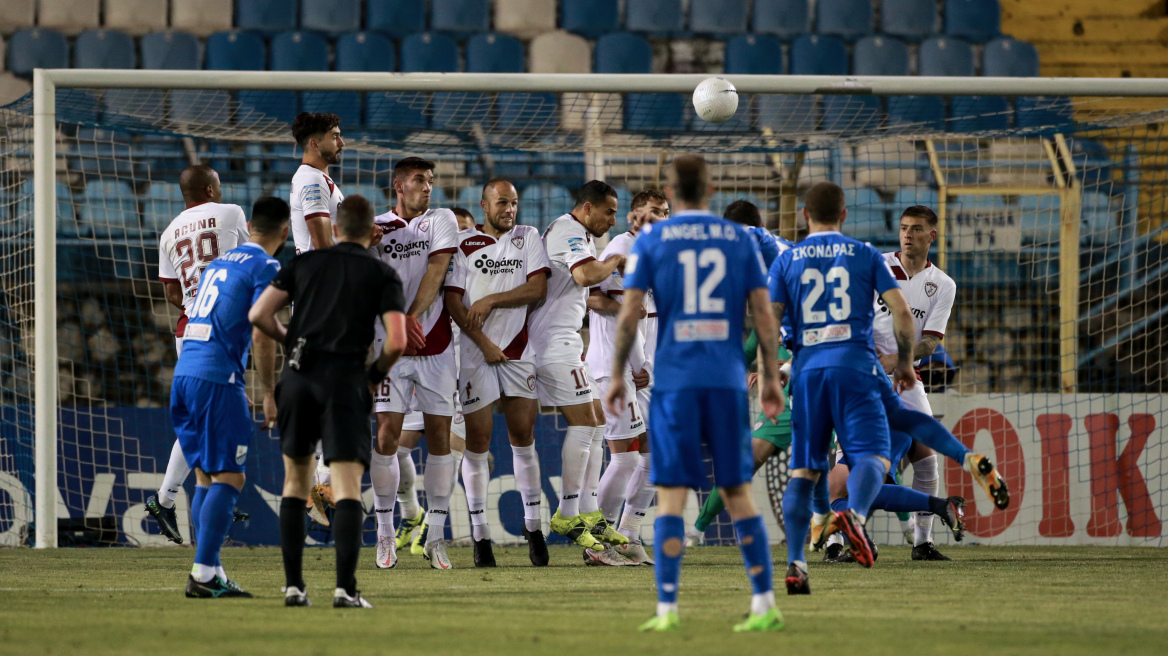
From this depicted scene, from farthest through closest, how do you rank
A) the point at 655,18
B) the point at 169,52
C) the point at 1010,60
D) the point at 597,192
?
1. the point at 655,18
2. the point at 1010,60
3. the point at 169,52
4. the point at 597,192

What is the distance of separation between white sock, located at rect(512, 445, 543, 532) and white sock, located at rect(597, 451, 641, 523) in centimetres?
48

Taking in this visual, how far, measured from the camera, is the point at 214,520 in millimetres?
5883

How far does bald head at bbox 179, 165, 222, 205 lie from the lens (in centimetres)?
773

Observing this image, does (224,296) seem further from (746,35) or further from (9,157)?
(746,35)

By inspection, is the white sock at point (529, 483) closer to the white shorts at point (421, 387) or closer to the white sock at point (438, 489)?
the white sock at point (438, 489)

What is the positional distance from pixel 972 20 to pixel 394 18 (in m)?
8.05

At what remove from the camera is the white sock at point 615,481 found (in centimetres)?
847

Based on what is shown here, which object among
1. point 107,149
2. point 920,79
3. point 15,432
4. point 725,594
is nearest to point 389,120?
point 107,149

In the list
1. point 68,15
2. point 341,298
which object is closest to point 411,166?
point 341,298

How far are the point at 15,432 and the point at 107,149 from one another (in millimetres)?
4452

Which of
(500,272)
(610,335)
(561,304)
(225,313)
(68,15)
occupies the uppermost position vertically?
(68,15)

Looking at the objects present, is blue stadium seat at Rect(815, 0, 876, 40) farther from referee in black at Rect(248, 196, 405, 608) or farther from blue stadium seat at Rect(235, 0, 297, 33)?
referee in black at Rect(248, 196, 405, 608)

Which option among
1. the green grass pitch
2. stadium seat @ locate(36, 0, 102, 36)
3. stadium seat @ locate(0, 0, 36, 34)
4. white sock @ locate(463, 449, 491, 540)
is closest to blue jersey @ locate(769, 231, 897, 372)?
the green grass pitch

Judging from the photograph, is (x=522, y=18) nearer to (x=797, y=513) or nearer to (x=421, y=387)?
(x=421, y=387)
